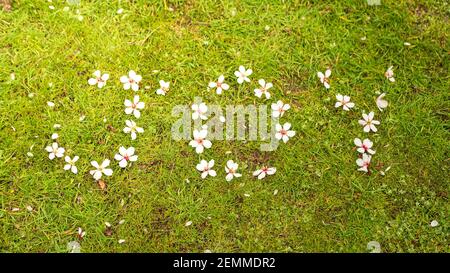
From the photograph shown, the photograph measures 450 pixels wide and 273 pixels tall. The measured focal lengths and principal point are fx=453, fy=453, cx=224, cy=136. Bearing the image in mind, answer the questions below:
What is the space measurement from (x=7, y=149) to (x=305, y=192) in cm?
236

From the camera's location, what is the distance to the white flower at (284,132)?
362 cm

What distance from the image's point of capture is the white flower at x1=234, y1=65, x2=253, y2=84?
3.76 metres

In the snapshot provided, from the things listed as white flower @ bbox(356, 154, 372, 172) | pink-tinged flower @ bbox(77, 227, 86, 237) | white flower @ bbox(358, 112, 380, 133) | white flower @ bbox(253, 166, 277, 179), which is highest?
white flower @ bbox(358, 112, 380, 133)

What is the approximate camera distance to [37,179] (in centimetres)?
351

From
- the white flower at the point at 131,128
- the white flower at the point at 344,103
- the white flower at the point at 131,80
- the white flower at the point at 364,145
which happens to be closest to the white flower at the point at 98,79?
the white flower at the point at 131,80

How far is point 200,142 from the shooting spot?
142 inches

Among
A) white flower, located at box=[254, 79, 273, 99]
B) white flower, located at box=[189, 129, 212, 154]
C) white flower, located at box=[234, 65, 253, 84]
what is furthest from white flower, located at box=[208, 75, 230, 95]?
white flower, located at box=[189, 129, 212, 154]

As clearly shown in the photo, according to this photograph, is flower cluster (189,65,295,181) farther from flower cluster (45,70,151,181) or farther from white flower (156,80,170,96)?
flower cluster (45,70,151,181)

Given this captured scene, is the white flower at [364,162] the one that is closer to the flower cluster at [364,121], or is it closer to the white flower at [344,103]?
the flower cluster at [364,121]

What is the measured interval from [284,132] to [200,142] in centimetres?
68

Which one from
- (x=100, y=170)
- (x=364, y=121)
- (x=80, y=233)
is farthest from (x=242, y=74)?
(x=80, y=233)

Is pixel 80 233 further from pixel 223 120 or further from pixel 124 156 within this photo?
pixel 223 120

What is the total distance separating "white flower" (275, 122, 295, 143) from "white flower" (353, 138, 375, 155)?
52 centimetres

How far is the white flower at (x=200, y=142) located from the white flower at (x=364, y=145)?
1176mm
